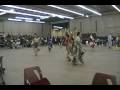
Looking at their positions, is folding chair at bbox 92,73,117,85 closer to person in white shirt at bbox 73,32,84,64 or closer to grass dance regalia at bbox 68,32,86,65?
person in white shirt at bbox 73,32,84,64

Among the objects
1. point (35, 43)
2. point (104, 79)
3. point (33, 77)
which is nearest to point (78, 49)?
point (35, 43)

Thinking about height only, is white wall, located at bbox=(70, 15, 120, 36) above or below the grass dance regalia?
above

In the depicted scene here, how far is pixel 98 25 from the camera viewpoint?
4512mm

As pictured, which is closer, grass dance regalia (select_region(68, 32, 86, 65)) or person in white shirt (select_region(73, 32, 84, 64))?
person in white shirt (select_region(73, 32, 84, 64))

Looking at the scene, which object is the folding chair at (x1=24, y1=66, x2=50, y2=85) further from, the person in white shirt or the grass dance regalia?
the grass dance regalia

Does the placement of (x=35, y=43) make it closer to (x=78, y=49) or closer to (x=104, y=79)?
(x=78, y=49)

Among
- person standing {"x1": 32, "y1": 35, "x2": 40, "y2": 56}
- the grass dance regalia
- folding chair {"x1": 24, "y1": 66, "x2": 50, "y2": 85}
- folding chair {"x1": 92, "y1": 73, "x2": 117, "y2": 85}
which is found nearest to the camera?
folding chair {"x1": 92, "y1": 73, "x2": 117, "y2": 85}

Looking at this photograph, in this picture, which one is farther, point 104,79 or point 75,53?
point 75,53

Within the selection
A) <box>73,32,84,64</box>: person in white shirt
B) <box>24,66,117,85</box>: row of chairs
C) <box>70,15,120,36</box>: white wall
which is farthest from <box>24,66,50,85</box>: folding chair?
<box>73,32,84,64</box>: person in white shirt

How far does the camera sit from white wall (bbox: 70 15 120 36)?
4.30m

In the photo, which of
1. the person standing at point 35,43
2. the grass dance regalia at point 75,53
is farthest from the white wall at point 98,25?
the grass dance regalia at point 75,53

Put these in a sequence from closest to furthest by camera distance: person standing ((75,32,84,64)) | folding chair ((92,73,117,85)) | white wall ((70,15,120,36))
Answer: folding chair ((92,73,117,85)), white wall ((70,15,120,36)), person standing ((75,32,84,64))

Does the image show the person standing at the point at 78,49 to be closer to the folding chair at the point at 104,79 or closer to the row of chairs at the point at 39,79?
the row of chairs at the point at 39,79

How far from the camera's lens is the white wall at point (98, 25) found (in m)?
4.30
